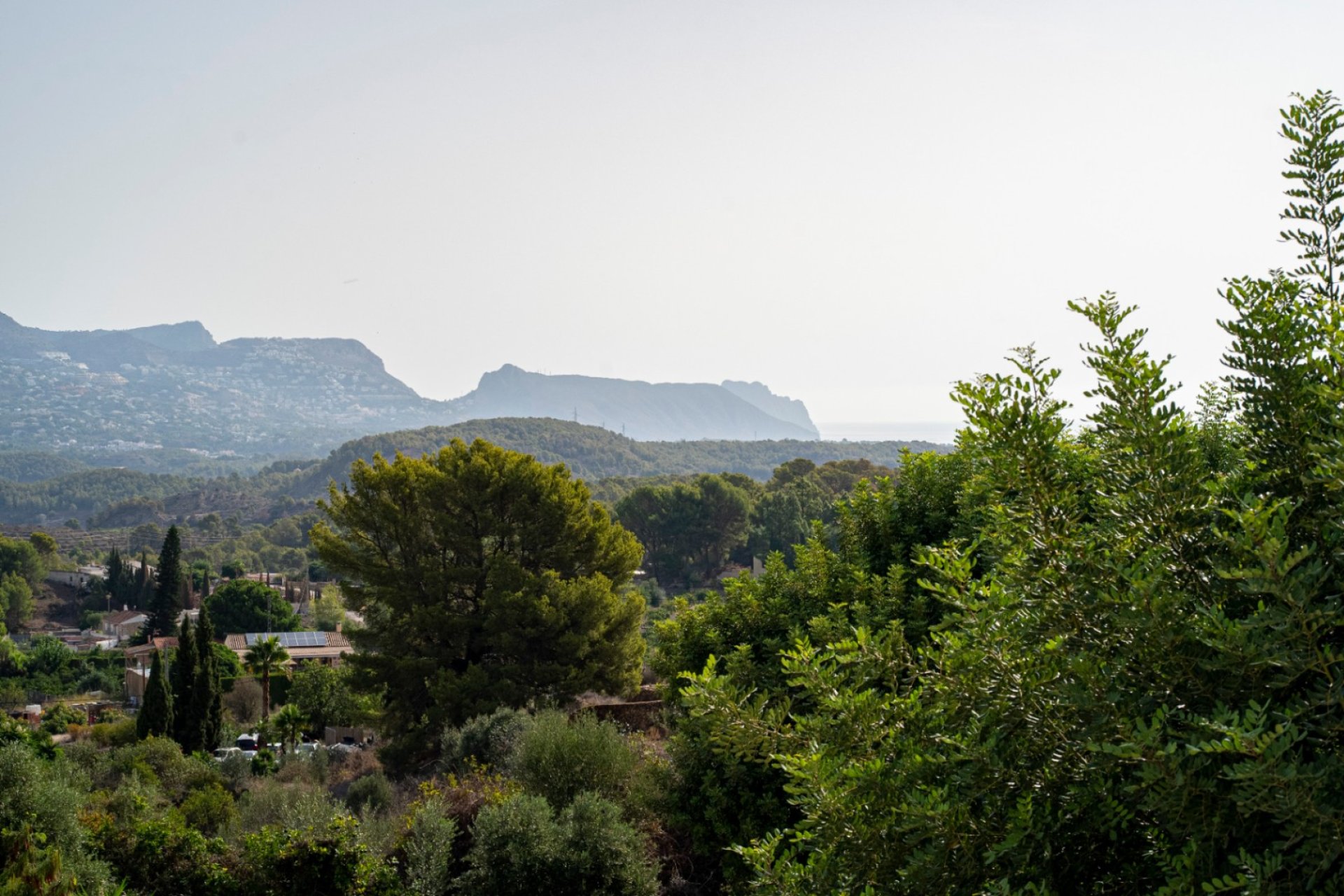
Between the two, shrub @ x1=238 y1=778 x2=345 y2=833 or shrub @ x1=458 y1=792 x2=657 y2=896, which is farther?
shrub @ x1=238 y1=778 x2=345 y2=833

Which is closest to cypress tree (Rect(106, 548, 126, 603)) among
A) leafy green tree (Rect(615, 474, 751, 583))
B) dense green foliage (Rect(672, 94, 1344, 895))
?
leafy green tree (Rect(615, 474, 751, 583))

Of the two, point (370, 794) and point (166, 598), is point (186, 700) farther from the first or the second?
point (166, 598)

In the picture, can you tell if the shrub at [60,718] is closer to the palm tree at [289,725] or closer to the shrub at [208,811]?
the palm tree at [289,725]

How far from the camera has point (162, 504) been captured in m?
154

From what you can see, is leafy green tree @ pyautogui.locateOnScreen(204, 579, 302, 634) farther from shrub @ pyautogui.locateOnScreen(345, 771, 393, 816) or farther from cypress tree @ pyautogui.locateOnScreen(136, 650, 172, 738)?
shrub @ pyautogui.locateOnScreen(345, 771, 393, 816)

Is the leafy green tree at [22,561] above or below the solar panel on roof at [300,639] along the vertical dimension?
below

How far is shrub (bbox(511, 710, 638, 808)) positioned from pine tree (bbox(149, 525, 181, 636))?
41.4 metres

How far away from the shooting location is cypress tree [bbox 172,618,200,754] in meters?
22.2

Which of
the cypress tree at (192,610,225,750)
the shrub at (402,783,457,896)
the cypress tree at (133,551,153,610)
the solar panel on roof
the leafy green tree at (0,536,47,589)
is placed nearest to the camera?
the shrub at (402,783,457,896)

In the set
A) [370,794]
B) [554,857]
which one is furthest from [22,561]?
[554,857]

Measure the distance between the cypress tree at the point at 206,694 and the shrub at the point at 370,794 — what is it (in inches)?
376

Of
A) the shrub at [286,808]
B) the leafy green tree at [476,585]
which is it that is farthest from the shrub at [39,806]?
the leafy green tree at [476,585]

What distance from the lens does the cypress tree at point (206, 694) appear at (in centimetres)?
2234

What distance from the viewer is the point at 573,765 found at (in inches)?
397
